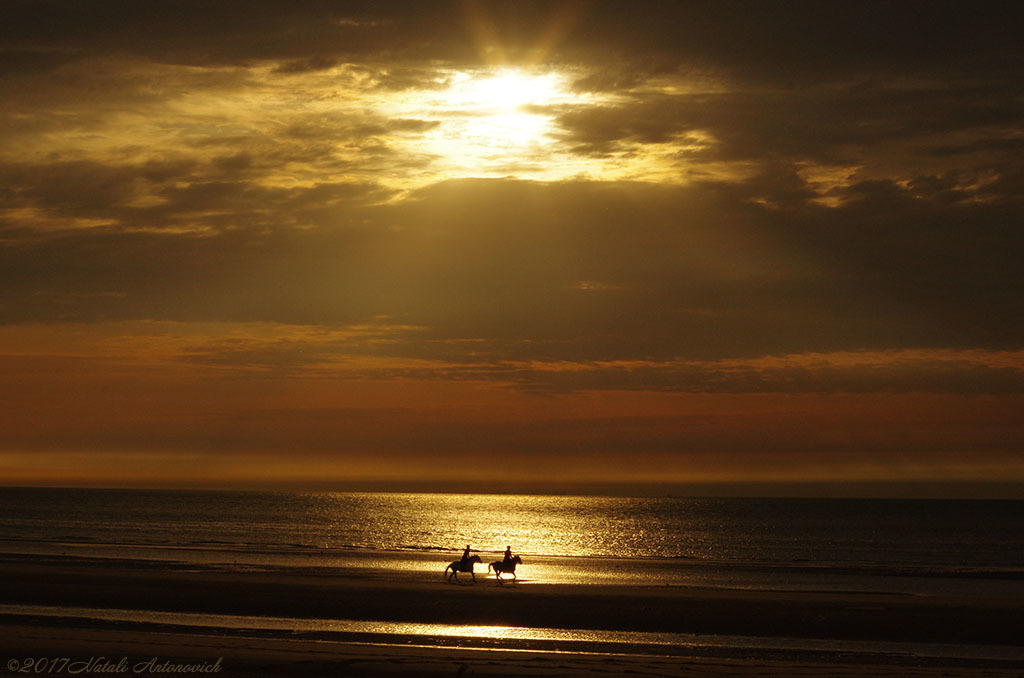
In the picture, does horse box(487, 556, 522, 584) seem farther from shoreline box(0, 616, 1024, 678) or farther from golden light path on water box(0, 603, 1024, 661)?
shoreline box(0, 616, 1024, 678)

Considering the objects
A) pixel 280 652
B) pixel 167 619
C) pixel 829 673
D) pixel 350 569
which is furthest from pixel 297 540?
pixel 829 673

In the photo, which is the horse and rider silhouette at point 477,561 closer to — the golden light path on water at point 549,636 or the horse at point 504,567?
the horse at point 504,567

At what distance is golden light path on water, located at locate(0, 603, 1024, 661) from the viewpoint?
88.7 feet

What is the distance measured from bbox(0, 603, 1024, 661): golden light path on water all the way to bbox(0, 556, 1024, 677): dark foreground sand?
0.49m

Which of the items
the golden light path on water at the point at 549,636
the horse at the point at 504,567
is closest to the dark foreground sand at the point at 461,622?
the golden light path on water at the point at 549,636

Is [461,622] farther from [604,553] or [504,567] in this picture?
[604,553]

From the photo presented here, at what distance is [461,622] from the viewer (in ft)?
103

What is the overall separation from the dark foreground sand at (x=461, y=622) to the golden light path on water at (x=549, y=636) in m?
0.49

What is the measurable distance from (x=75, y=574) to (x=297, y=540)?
36504 millimetres

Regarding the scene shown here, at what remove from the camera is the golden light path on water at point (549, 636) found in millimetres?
27047

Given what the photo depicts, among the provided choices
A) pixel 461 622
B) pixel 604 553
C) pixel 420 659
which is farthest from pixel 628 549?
pixel 420 659

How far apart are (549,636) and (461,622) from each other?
145 inches

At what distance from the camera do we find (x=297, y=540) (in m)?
79.9

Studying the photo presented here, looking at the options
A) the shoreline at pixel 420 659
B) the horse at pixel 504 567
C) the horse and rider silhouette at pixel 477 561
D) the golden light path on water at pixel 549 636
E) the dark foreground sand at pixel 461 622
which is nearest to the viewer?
the shoreline at pixel 420 659
